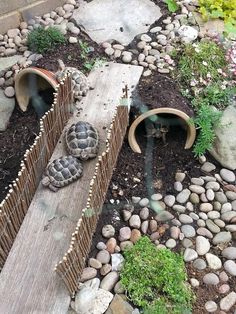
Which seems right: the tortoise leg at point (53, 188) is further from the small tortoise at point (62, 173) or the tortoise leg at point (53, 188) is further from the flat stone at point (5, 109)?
the flat stone at point (5, 109)

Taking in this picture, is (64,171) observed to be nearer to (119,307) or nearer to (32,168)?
(32,168)

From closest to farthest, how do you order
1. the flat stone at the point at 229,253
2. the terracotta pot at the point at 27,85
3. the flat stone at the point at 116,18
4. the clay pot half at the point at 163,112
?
the flat stone at the point at 229,253
the clay pot half at the point at 163,112
the terracotta pot at the point at 27,85
the flat stone at the point at 116,18

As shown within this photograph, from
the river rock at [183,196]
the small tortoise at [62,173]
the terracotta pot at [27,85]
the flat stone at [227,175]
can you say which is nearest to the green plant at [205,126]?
the flat stone at [227,175]

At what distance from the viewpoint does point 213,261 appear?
3221mm

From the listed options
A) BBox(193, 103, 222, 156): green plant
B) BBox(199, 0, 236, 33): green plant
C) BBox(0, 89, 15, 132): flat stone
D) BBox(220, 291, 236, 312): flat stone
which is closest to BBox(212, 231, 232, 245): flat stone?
BBox(220, 291, 236, 312): flat stone

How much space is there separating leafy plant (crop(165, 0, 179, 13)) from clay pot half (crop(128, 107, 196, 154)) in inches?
52.0

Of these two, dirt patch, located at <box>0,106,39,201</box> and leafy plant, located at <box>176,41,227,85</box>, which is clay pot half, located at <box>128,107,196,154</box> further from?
dirt patch, located at <box>0,106,39,201</box>

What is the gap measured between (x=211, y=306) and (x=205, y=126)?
1241 mm

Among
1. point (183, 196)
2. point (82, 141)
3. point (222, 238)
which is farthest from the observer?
point (183, 196)

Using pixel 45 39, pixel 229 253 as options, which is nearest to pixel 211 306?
pixel 229 253

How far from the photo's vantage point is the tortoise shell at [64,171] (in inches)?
132

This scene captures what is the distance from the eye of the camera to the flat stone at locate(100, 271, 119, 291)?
3.05 meters

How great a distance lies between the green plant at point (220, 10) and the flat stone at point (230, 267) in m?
2.17

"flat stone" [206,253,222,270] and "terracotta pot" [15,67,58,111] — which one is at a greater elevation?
"terracotta pot" [15,67,58,111]
